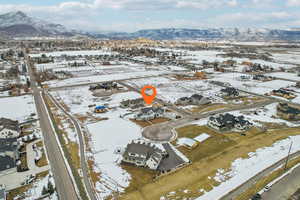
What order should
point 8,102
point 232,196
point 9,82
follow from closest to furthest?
point 232,196
point 8,102
point 9,82

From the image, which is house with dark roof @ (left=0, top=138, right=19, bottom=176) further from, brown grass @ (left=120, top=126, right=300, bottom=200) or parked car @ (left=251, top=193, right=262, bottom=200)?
parked car @ (left=251, top=193, right=262, bottom=200)

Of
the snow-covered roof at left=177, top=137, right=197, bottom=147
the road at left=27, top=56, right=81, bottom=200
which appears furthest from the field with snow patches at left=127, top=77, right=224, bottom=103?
the road at left=27, top=56, right=81, bottom=200

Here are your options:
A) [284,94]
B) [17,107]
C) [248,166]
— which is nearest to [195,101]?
[248,166]

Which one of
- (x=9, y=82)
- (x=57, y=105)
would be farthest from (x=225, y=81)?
(x=9, y=82)

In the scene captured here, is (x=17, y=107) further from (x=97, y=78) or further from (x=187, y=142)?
(x=187, y=142)

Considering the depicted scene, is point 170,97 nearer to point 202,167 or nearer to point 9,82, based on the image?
point 202,167

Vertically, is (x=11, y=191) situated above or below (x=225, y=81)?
below

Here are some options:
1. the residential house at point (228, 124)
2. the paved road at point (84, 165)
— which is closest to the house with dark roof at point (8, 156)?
the paved road at point (84, 165)
